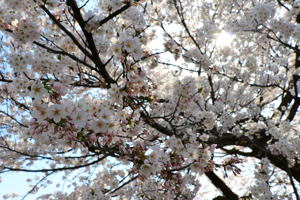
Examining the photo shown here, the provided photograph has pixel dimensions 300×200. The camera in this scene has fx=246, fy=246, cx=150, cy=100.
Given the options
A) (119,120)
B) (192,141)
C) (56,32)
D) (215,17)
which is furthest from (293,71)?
(56,32)

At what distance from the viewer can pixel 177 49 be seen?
13.9ft

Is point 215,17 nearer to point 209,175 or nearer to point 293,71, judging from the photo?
point 293,71

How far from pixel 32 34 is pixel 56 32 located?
2.60 meters

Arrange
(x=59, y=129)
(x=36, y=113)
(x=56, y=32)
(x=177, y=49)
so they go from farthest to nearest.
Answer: (x=56, y=32) → (x=177, y=49) → (x=59, y=129) → (x=36, y=113)

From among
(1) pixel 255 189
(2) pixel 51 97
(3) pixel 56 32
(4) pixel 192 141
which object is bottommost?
(1) pixel 255 189

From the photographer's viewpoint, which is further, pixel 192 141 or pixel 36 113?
pixel 192 141

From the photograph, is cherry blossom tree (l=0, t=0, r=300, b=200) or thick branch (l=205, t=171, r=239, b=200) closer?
cherry blossom tree (l=0, t=0, r=300, b=200)

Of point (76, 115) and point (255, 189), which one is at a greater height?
point (76, 115)

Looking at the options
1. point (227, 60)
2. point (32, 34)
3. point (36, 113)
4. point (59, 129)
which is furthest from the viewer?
point (227, 60)

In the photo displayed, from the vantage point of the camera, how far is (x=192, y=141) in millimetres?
3316

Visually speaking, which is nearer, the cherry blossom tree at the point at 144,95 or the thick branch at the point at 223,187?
the cherry blossom tree at the point at 144,95

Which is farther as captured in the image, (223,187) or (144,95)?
(223,187)

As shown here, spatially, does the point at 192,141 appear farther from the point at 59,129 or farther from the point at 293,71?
the point at 293,71

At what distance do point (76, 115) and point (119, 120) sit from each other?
3.74ft
